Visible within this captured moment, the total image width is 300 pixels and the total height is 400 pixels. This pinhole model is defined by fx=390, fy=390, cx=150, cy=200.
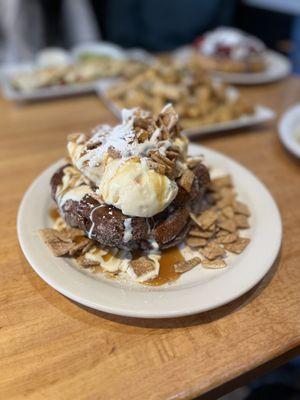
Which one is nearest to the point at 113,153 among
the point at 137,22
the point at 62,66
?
the point at 62,66

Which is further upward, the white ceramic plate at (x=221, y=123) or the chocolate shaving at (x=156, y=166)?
the chocolate shaving at (x=156, y=166)

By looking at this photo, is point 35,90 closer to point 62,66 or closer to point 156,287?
point 62,66

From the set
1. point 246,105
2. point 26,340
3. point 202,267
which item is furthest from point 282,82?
point 26,340

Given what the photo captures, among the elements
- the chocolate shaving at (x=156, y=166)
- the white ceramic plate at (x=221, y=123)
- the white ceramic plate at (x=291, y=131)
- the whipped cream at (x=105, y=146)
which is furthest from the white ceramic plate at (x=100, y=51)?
the chocolate shaving at (x=156, y=166)

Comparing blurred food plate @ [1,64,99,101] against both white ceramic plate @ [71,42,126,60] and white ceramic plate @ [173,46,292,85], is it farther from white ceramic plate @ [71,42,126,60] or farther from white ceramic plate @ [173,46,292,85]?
white ceramic plate @ [173,46,292,85]

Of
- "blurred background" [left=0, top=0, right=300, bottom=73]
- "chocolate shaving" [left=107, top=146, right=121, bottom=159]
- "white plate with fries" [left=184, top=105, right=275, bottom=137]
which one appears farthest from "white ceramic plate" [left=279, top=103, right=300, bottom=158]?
"blurred background" [left=0, top=0, right=300, bottom=73]

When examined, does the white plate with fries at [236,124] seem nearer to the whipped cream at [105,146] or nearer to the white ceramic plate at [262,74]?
the white ceramic plate at [262,74]
